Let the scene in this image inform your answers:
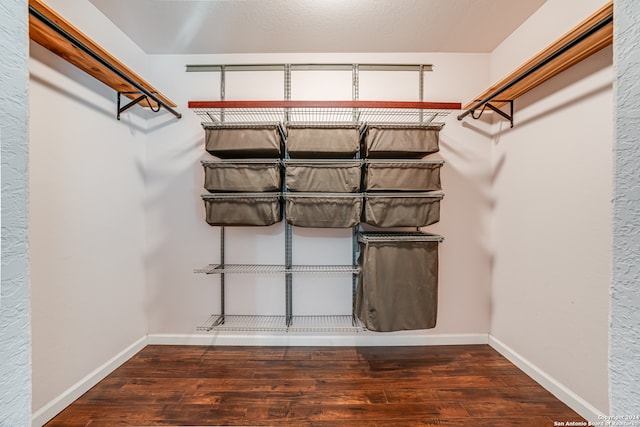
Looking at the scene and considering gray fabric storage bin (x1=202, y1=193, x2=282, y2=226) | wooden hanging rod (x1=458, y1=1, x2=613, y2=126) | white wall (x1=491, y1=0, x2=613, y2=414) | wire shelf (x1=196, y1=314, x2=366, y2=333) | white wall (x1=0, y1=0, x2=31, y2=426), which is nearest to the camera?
white wall (x1=0, y1=0, x2=31, y2=426)

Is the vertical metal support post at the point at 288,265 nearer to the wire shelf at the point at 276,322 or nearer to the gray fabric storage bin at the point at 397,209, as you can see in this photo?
the wire shelf at the point at 276,322

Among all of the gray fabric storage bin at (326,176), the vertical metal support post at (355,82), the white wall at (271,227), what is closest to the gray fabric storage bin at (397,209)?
the gray fabric storage bin at (326,176)

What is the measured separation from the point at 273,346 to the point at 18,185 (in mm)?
1769

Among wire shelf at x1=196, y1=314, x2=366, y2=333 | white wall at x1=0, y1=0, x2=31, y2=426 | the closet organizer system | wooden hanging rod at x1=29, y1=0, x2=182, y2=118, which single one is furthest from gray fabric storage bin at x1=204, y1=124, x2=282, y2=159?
wire shelf at x1=196, y1=314, x2=366, y2=333

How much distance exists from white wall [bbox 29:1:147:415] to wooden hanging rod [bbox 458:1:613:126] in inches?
97.2

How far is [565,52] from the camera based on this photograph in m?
1.22

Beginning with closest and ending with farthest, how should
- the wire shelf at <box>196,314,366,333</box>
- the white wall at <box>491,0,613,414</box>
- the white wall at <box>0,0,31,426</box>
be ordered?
the white wall at <box>0,0,31,426</box>
the white wall at <box>491,0,613,414</box>
the wire shelf at <box>196,314,366,333</box>

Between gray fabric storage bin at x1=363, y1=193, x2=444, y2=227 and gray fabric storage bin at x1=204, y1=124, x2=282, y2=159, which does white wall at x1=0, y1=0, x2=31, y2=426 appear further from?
gray fabric storage bin at x1=363, y1=193, x2=444, y2=227

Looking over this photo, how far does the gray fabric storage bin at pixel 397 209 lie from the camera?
1.57 metres

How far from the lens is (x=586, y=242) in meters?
1.28

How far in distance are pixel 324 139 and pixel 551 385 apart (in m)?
1.99

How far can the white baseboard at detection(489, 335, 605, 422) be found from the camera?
4.16 feet

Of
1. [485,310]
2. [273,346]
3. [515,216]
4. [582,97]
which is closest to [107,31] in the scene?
→ [273,346]

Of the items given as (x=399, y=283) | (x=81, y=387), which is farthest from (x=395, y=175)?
(x=81, y=387)
